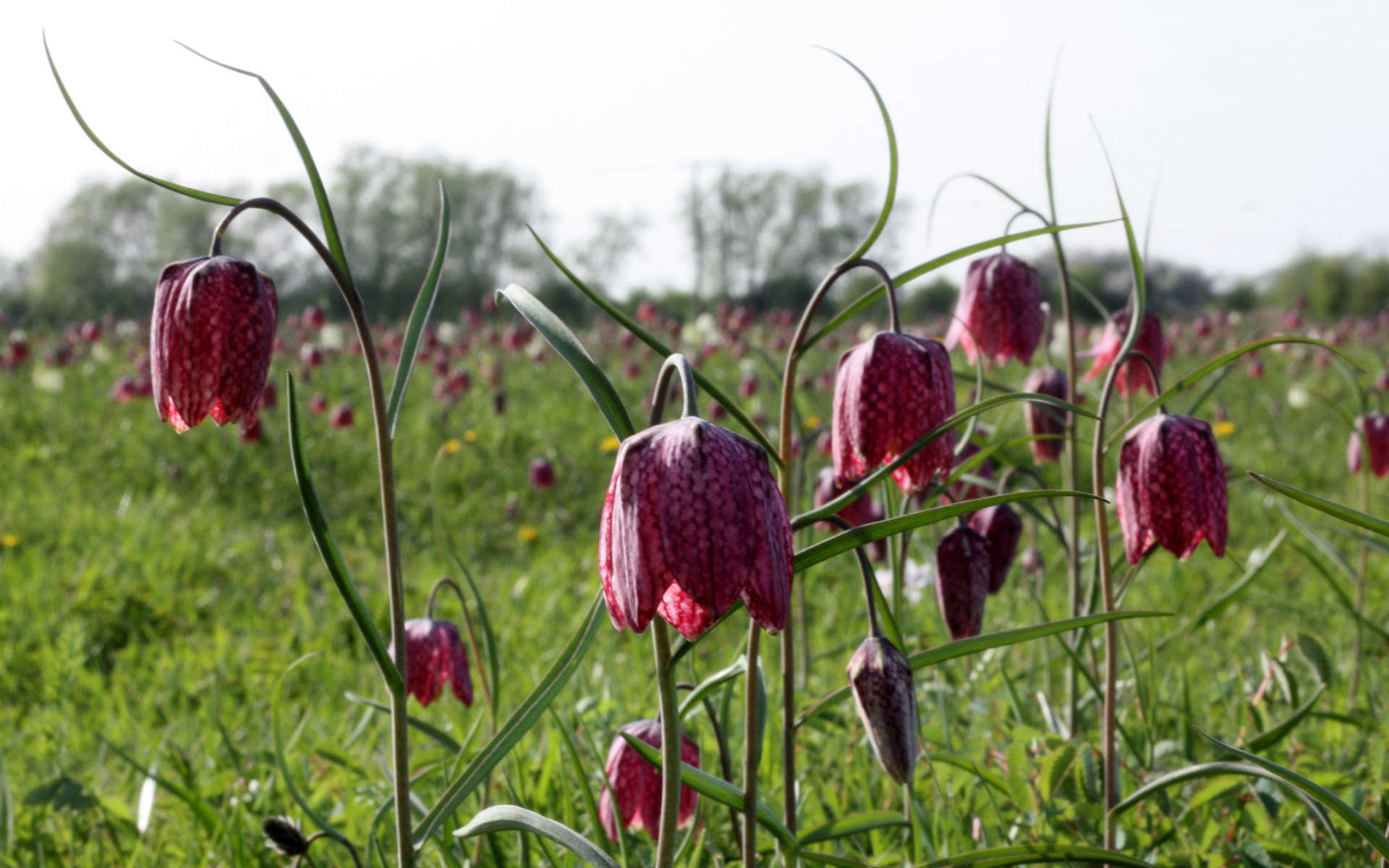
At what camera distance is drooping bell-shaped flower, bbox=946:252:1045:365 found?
5.46 ft

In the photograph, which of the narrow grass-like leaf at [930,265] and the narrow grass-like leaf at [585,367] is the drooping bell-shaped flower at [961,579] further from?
the narrow grass-like leaf at [585,367]

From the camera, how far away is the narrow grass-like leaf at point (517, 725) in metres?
0.88

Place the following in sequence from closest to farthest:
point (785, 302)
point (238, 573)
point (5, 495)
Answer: point (238, 573) → point (5, 495) → point (785, 302)

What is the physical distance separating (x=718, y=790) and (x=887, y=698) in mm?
174

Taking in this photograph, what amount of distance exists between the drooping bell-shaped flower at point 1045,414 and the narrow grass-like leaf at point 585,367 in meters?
1.02

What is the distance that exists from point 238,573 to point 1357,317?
17135mm

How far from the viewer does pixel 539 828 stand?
79 cm

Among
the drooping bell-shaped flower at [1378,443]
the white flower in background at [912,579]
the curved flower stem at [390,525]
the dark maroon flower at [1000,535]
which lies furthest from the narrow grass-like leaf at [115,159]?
the drooping bell-shaped flower at [1378,443]

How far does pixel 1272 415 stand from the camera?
5.76m

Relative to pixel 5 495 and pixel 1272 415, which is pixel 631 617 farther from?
pixel 1272 415

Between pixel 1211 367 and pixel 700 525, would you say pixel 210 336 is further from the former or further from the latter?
pixel 1211 367

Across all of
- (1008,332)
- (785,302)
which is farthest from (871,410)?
(785,302)

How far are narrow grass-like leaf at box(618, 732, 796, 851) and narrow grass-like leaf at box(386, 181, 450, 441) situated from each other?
335 millimetres

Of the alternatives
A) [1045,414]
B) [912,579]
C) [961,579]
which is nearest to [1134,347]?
[1045,414]
